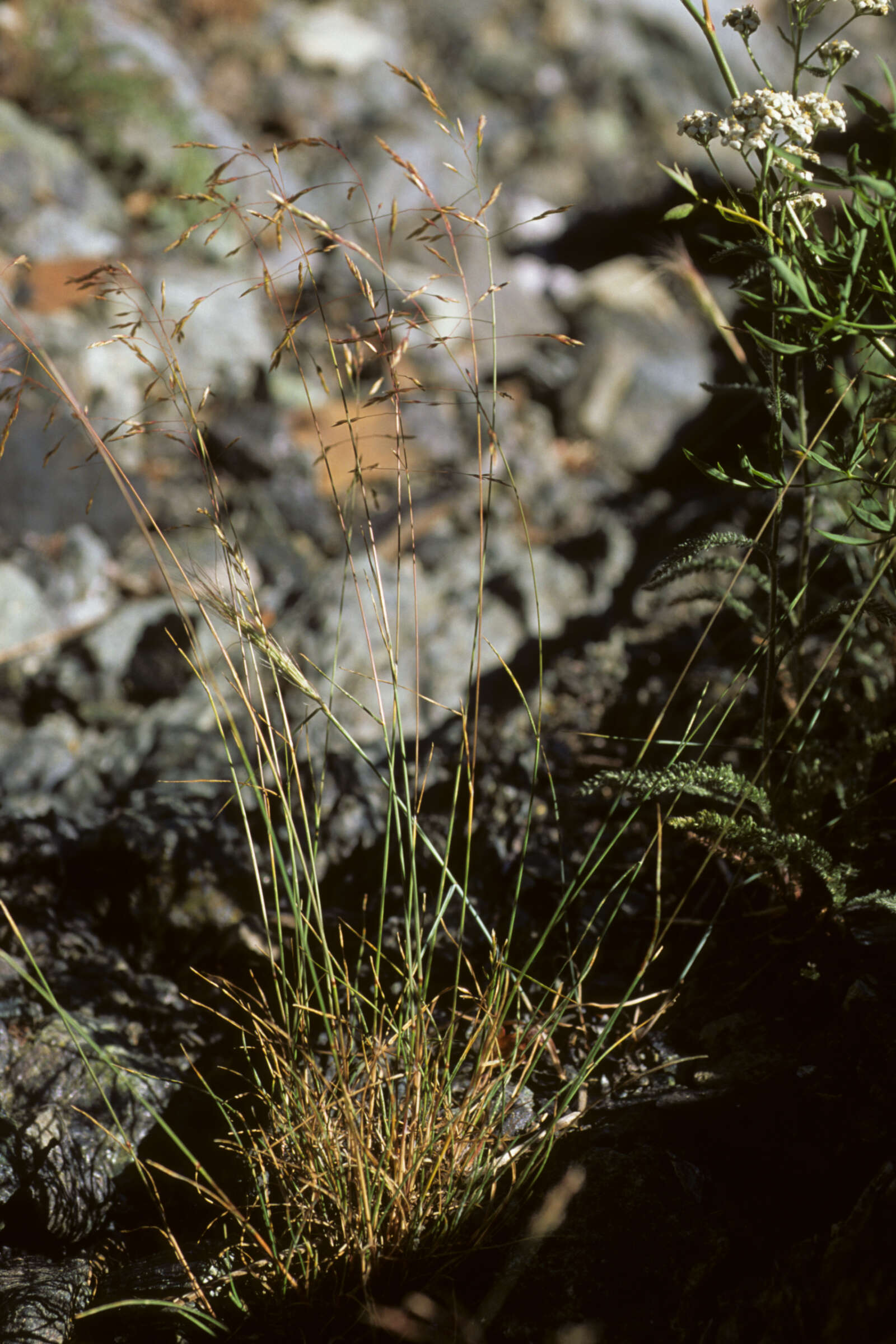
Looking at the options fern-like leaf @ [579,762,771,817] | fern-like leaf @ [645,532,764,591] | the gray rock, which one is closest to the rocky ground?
the gray rock

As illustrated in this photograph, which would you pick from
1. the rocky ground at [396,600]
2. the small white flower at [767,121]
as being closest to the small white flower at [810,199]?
the small white flower at [767,121]

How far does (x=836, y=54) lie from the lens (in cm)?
112

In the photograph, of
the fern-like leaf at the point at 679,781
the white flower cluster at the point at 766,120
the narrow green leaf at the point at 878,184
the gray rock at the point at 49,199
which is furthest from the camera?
the gray rock at the point at 49,199

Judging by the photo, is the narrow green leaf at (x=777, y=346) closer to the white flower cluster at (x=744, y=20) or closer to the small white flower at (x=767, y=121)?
the small white flower at (x=767, y=121)

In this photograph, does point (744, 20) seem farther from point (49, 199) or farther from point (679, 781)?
point (49, 199)

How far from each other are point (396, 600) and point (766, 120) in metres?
1.30

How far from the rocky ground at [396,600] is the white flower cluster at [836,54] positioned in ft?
1.55

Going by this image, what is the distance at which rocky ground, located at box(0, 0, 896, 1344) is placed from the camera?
1212mm

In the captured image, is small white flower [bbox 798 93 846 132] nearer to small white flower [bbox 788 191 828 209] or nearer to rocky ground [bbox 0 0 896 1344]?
small white flower [bbox 788 191 828 209]

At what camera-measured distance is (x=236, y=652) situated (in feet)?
11.6

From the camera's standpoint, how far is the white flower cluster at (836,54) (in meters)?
1.11

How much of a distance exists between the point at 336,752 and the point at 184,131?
4.89m

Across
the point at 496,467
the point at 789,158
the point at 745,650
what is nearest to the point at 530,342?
the point at 496,467

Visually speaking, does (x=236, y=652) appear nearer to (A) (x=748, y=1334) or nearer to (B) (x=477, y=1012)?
(B) (x=477, y=1012)
